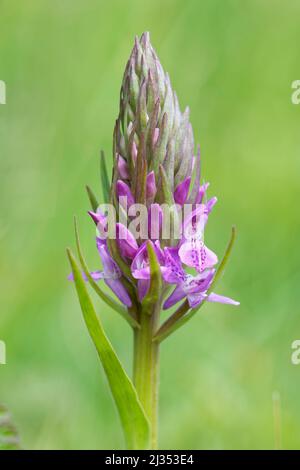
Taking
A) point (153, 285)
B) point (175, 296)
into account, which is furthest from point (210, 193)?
point (153, 285)

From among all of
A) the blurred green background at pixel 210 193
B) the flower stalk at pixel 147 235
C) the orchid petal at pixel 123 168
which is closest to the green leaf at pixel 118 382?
the flower stalk at pixel 147 235

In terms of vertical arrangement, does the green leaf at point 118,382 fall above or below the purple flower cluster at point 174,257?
below

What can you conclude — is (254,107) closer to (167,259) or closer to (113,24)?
(113,24)

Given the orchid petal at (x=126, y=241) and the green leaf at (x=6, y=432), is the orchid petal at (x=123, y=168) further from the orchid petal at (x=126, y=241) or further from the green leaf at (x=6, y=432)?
the green leaf at (x=6, y=432)

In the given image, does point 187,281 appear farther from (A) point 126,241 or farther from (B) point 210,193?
(B) point 210,193

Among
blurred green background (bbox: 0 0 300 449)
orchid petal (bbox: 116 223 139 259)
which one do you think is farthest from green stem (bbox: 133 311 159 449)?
blurred green background (bbox: 0 0 300 449)
